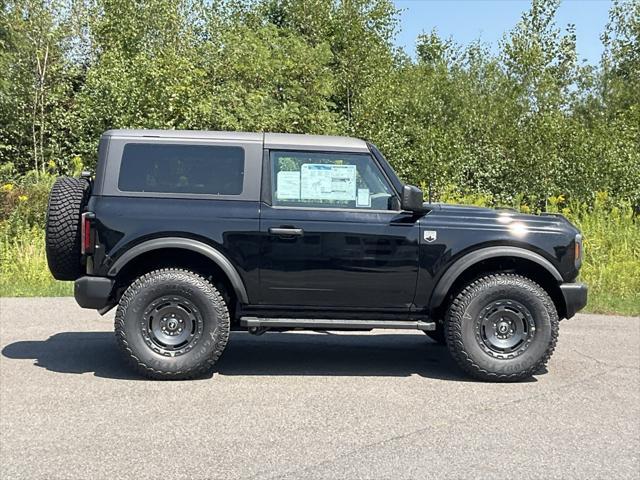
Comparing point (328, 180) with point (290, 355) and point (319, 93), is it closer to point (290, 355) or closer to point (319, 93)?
point (290, 355)

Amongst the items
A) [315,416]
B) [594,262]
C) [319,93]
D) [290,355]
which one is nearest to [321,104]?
[319,93]

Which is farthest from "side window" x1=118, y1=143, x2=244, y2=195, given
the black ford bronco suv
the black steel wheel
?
the black steel wheel

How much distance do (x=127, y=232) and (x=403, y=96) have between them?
20.5m

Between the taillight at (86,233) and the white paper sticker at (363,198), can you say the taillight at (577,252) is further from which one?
the taillight at (86,233)

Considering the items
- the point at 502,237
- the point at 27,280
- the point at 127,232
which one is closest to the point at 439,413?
the point at 502,237

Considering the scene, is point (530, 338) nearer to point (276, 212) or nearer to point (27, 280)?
point (276, 212)

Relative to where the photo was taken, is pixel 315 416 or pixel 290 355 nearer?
pixel 315 416

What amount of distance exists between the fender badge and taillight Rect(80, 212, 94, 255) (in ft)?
8.74

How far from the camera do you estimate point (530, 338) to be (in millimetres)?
6352

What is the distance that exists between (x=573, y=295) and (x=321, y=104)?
17910mm

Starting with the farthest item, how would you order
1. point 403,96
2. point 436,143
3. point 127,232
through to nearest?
point 403,96 < point 436,143 < point 127,232

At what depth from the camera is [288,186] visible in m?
6.37

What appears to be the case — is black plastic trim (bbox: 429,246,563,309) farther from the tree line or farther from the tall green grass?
the tree line

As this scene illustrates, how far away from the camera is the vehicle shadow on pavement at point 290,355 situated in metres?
6.60
